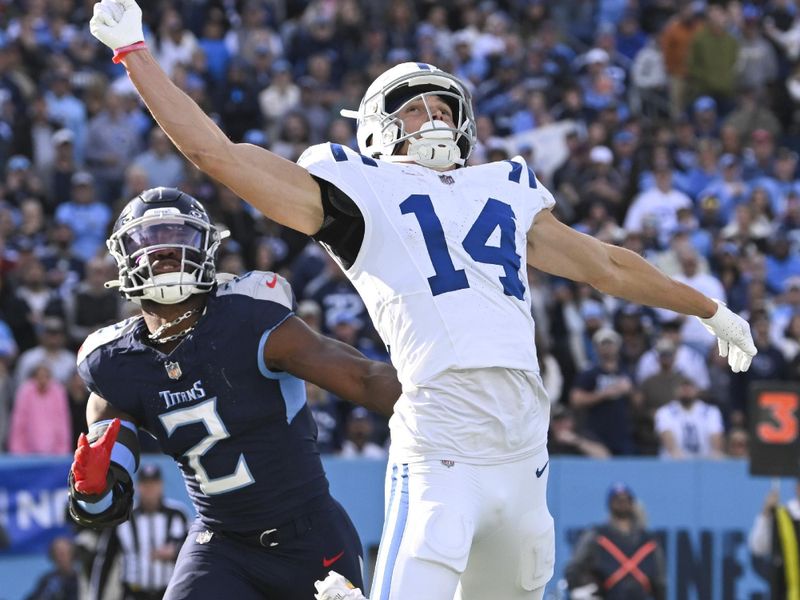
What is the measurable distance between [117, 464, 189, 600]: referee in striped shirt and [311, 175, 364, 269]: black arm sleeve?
5284 mm

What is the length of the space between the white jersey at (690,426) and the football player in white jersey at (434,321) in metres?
6.98

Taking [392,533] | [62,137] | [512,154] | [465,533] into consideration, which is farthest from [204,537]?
[512,154]

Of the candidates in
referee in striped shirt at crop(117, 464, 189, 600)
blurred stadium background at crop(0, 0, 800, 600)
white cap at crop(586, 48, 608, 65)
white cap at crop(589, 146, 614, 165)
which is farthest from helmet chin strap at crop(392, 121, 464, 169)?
white cap at crop(586, 48, 608, 65)

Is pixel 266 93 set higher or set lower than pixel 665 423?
higher

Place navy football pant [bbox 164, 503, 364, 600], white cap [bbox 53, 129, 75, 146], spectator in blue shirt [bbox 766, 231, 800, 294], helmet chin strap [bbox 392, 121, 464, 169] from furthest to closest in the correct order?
spectator in blue shirt [bbox 766, 231, 800, 294]
white cap [bbox 53, 129, 75, 146]
navy football pant [bbox 164, 503, 364, 600]
helmet chin strap [bbox 392, 121, 464, 169]

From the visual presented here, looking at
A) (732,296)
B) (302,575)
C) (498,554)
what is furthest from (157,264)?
(732,296)

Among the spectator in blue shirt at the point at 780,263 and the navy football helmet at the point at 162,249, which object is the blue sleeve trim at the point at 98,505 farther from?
the spectator in blue shirt at the point at 780,263

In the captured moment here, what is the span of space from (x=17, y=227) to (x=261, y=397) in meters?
7.05

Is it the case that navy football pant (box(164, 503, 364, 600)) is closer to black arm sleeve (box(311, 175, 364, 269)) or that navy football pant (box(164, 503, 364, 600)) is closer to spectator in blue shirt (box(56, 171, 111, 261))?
black arm sleeve (box(311, 175, 364, 269))

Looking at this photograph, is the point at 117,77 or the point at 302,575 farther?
the point at 117,77

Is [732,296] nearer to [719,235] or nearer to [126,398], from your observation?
[719,235]

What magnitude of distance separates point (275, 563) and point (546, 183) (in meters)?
9.17

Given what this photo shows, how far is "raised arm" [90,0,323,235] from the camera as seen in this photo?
4.02 m

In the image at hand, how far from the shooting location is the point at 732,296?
12523mm
